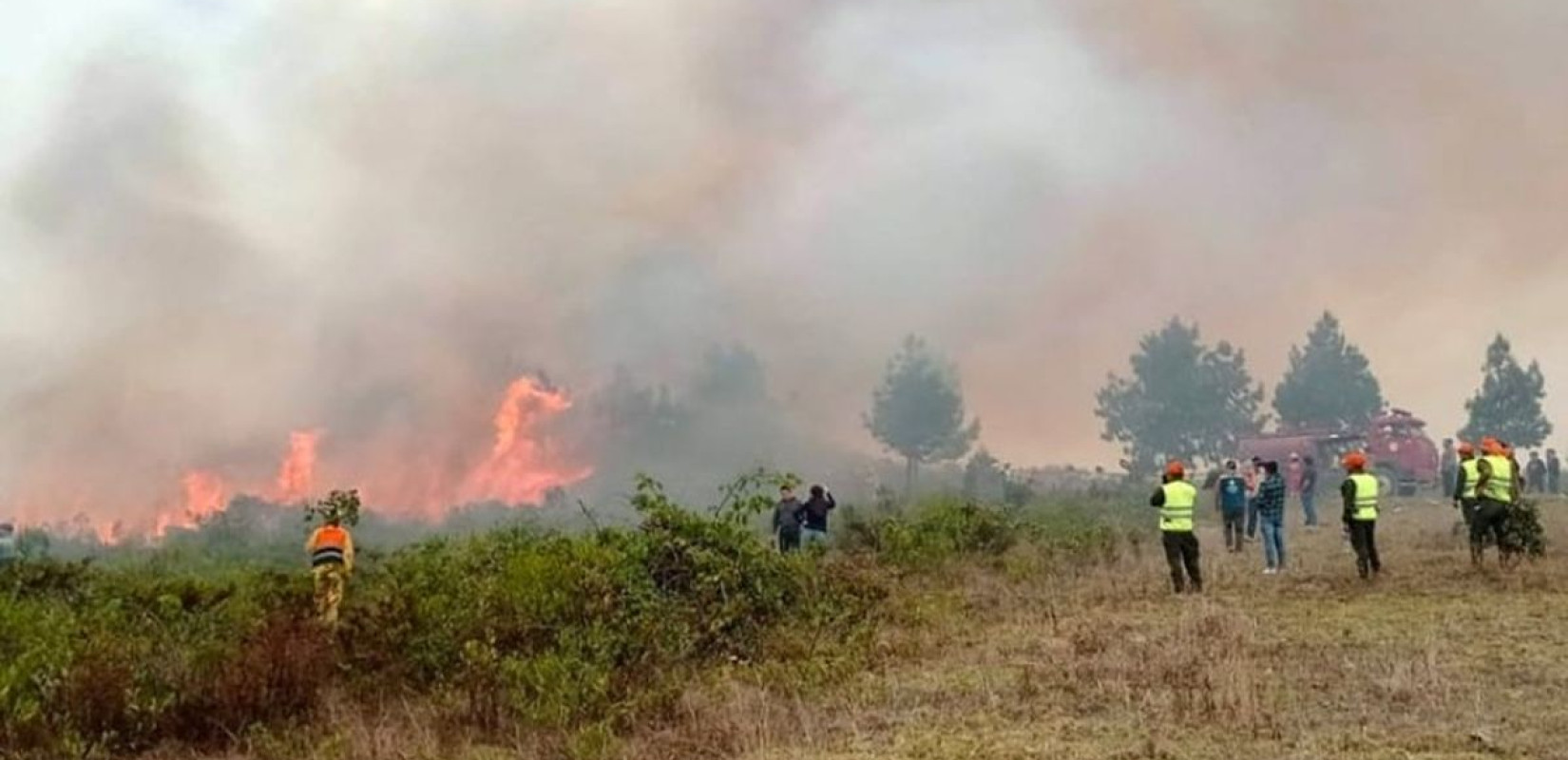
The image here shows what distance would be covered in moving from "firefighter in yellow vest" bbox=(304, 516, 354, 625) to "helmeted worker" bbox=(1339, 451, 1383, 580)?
11.7m

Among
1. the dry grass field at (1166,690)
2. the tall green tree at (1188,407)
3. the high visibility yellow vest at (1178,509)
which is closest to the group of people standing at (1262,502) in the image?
the dry grass field at (1166,690)

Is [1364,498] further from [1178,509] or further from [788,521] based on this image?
[788,521]

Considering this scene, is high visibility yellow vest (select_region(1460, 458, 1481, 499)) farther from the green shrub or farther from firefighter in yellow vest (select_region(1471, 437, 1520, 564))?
the green shrub

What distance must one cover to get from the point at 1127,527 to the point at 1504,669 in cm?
1665

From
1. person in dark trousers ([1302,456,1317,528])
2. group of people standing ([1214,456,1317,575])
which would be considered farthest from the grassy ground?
person in dark trousers ([1302,456,1317,528])

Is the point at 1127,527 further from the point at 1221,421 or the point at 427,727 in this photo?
the point at 1221,421

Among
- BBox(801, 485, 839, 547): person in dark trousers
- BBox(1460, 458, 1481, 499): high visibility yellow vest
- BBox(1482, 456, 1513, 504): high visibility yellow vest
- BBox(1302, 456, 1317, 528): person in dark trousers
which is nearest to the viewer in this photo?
BBox(1482, 456, 1513, 504): high visibility yellow vest

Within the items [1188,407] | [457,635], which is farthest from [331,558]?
[1188,407]

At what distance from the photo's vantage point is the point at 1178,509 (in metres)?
15.3

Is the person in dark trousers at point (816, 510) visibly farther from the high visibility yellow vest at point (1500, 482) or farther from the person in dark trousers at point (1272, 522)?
the high visibility yellow vest at point (1500, 482)

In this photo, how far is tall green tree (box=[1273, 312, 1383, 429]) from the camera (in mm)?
67438

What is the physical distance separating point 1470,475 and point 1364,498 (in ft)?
7.46

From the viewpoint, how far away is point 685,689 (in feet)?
35.2

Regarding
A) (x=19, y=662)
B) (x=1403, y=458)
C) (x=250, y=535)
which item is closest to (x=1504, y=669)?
(x=19, y=662)
